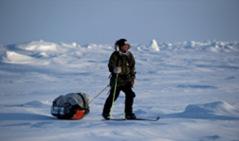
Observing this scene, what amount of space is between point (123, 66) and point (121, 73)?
0.34ft

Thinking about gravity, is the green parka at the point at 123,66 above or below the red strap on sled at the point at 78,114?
above

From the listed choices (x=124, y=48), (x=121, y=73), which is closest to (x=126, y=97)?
(x=121, y=73)

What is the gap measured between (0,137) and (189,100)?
801 cm

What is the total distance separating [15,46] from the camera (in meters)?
48.3

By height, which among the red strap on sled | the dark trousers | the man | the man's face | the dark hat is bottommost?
the red strap on sled

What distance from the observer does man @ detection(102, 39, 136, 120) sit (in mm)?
6051

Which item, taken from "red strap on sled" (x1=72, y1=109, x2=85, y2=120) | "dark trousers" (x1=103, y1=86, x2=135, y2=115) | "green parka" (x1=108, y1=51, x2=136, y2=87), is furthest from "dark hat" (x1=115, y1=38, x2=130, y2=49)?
"red strap on sled" (x1=72, y1=109, x2=85, y2=120)

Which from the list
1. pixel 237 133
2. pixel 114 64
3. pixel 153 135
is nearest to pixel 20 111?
pixel 114 64

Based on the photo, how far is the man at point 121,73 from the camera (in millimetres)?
6051

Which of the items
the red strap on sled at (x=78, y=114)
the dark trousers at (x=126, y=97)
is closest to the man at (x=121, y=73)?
the dark trousers at (x=126, y=97)

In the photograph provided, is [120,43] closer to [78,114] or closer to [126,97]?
[126,97]

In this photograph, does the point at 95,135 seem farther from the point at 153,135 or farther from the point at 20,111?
the point at 20,111

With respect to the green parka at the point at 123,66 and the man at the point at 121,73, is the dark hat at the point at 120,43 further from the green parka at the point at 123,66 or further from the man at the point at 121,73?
the green parka at the point at 123,66

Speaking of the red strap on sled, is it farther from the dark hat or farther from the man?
the dark hat
